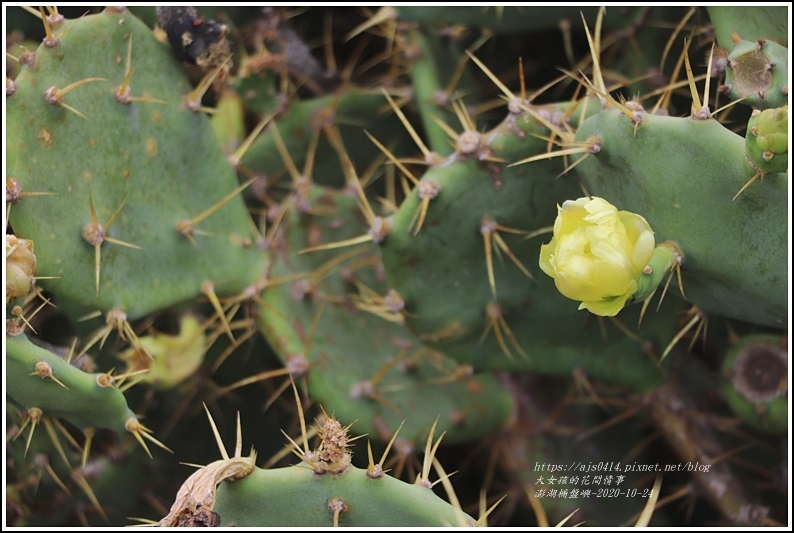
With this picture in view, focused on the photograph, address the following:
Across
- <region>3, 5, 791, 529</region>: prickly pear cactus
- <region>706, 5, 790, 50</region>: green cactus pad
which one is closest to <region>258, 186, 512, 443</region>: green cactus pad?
<region>3, 5, 791, 529</region>: prickly pear cactus

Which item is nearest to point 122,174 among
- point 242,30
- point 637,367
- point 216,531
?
point 242,30

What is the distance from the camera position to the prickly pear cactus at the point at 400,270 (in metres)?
1.01

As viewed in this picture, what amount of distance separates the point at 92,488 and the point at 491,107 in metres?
0.99

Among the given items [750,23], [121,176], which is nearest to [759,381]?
[750,23]

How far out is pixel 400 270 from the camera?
131 cm

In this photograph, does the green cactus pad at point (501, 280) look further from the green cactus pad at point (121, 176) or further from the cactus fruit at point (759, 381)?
the green cactus pad at point (121, 176)

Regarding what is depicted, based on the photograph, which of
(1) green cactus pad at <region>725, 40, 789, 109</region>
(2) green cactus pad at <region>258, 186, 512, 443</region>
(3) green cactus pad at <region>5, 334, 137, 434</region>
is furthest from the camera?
(2) green cactus pad at <region>258, 186, 512, 443</region>

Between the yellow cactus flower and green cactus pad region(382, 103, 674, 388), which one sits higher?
the yellow cactus flower

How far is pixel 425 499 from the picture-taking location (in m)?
0.94

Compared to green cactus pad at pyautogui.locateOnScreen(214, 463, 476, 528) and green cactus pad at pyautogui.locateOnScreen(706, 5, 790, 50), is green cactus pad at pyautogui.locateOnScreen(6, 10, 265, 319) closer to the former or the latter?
green cactus pad at pyautogui.locateOnScreen(214, 463, 476, 528)

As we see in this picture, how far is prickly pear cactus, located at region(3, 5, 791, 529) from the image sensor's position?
3.32ft

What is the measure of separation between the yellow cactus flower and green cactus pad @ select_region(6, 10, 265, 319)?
0.65 metres

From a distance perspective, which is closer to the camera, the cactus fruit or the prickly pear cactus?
the prickly pear cactus

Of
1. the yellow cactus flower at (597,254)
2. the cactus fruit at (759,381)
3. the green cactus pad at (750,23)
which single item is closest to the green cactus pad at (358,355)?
the cactus fruit at (759,381)
